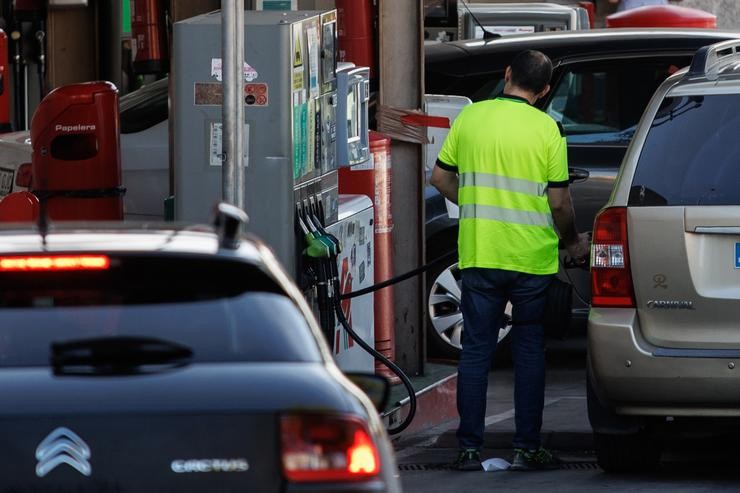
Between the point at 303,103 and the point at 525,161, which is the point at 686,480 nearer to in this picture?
the point at 525,161

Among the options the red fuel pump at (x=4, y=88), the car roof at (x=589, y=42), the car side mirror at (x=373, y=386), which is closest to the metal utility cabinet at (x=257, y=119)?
the car side mirror at (x=373, y=386)

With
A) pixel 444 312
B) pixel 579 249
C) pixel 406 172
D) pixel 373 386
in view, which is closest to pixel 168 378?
pixel 373 386

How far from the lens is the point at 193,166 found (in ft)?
25.5

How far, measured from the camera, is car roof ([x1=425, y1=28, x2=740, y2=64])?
37.3ft

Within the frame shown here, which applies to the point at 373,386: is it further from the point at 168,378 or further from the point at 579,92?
the point at 579,92

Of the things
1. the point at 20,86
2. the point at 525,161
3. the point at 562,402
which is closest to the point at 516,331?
the point at 525,161

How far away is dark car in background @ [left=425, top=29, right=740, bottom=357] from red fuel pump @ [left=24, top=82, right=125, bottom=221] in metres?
2.26

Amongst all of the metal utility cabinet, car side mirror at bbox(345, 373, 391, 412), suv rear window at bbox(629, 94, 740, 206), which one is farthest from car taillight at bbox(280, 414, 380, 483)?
the metal utility cabinet

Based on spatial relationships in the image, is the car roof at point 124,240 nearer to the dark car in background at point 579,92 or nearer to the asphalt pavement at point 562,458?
the asphalt pavement at point 562,458

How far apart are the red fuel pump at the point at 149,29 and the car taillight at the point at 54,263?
8936mm

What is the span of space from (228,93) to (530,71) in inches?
69.2

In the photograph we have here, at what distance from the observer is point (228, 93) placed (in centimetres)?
674

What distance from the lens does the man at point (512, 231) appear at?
312 inches

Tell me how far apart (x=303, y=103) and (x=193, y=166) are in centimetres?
55
